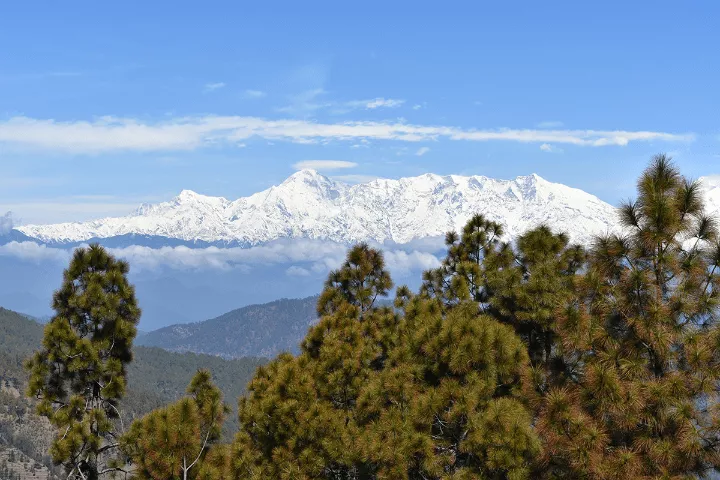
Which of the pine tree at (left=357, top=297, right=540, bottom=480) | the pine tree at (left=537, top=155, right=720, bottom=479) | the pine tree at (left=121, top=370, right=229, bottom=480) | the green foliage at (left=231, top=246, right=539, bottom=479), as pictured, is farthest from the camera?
the pine tree at (left=121, top=370, right=229, bottom=480)

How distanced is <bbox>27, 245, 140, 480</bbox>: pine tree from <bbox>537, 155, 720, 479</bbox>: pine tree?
13.0 m

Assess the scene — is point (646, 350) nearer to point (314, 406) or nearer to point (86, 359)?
point (314, 406)

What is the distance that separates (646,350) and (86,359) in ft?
51.0

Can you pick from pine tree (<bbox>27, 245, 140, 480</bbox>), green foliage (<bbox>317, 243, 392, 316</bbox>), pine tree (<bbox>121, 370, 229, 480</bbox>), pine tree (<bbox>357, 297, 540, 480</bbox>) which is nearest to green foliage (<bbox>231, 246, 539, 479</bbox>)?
pine tree (<bbox>357, 297, 540, 480</bbox>)

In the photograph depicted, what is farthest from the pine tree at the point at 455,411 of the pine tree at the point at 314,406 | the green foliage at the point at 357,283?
the green foliage at the point at 357,283

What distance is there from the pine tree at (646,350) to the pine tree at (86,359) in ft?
42.8

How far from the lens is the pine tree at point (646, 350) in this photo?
1286 centimetres

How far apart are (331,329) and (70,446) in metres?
8.82

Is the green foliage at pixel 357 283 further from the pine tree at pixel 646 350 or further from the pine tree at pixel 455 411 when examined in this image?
the pine tree at pixel 646 350

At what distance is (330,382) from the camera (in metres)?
A: 20.7

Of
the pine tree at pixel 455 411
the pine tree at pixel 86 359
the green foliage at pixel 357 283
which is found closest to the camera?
the pine tree at pixel 455 411

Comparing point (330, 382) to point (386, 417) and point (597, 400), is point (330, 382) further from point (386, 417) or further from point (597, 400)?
point (597, 400)

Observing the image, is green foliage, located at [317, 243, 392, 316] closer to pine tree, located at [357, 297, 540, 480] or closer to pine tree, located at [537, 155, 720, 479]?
pine tree, located at [357, 297, 540, 480]

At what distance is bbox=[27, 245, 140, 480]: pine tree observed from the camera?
19.1m
